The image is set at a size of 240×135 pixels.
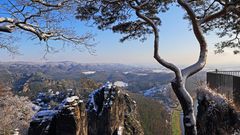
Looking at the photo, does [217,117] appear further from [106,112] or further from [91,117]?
[91,117]

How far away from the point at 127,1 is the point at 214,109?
4.06m

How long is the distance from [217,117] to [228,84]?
206 cm

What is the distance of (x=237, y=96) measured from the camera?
30.3 ft

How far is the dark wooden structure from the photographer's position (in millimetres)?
9375

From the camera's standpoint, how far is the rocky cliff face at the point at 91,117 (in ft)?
30.1

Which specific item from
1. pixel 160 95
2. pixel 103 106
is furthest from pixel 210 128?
pixel 160 95

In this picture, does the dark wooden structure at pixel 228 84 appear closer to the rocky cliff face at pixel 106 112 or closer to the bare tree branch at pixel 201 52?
the bare tree branch at pixel 201 52

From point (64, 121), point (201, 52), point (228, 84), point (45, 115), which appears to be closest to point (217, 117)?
point (228, 84)

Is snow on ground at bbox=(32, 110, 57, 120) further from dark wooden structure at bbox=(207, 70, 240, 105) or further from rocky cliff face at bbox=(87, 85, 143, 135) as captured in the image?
dark wooden structure at bbox=(207, 70, 240, 105)

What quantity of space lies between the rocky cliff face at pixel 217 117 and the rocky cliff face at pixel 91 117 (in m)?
3.71

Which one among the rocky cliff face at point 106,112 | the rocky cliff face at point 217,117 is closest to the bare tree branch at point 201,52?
the rocky cliff face at point 217,117

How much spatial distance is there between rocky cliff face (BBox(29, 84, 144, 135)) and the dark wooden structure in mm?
4482

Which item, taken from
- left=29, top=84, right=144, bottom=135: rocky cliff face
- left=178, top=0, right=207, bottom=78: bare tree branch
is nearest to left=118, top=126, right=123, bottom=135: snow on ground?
left=29, top=84, right=144, bottom=135: rocky cliff face

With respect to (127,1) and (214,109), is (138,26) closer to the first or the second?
(127,1)
